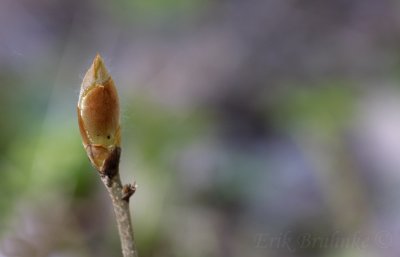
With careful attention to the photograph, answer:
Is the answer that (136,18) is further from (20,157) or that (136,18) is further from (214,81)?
(20,157)

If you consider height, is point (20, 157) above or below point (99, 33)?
below

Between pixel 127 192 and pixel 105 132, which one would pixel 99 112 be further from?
pixel 127 192

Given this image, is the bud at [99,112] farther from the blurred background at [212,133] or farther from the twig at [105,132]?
the blurred background at [212,133]

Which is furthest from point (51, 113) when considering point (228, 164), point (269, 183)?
point (269, 183)

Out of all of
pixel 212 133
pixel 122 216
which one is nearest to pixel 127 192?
pixel 122 216

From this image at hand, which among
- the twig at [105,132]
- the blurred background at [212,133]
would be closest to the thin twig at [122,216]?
the twig at [105,132]

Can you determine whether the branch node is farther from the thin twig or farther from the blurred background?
the blurred background
